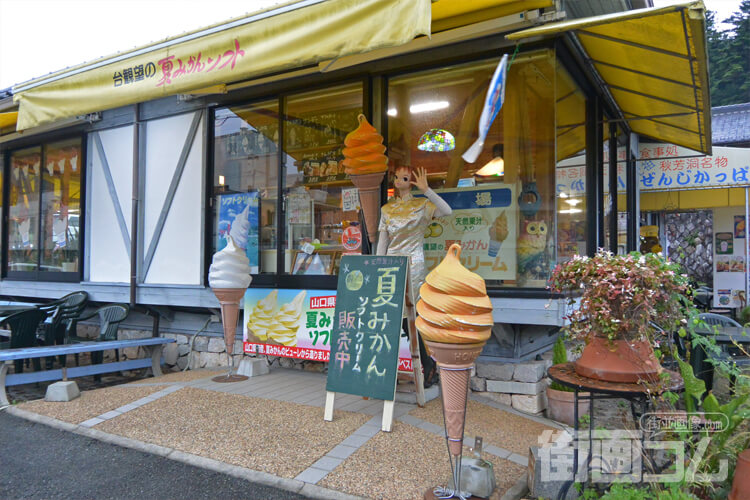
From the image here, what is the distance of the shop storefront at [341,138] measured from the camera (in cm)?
397

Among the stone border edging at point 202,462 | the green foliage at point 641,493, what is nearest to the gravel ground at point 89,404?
the stone border edging at point 202,462

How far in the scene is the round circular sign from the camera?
5.31 m

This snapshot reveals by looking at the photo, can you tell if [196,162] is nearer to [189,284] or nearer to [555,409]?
[189,284]

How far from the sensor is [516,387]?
4.36m

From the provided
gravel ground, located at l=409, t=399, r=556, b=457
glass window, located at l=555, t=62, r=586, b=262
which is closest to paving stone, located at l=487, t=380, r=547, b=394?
gravel ground, located at l=409, t=399, r=556, b=457

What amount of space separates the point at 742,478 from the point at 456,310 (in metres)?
1.40

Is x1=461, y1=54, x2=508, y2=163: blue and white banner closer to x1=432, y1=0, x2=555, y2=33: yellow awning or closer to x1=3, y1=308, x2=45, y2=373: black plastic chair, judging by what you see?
x1=432, y1=0, x2=555, y2=33: yellow awning

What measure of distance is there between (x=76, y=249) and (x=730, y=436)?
821 cm

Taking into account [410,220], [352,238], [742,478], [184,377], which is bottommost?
[184,377]

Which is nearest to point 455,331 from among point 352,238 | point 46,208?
point 352,238

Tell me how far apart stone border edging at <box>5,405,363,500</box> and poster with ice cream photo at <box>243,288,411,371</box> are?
1.96 metres

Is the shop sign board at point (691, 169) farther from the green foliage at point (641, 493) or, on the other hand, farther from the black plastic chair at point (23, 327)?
the black plastic chair at point (23, 327)

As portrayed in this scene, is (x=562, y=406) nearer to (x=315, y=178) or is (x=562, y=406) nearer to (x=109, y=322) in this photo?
(x=315, y=178)

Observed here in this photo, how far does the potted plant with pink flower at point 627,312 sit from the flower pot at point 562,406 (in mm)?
1745
